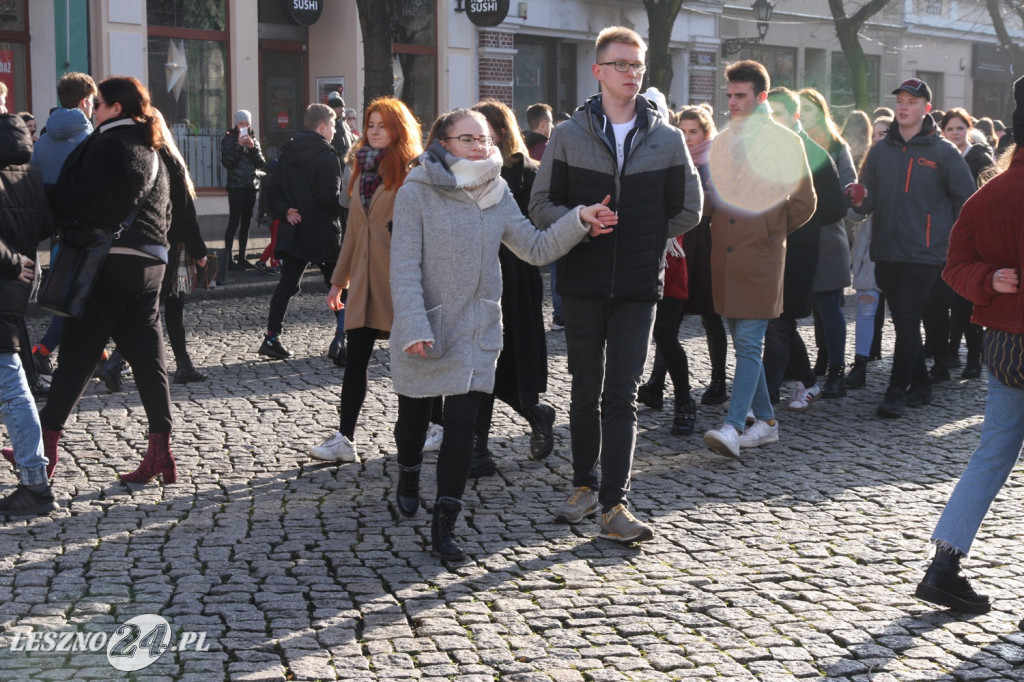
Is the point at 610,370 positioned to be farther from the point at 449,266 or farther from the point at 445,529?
the point at 445,529

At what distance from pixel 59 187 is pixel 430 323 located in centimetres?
206

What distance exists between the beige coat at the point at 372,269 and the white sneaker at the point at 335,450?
63cm

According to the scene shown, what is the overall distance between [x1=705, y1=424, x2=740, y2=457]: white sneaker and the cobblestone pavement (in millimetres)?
101

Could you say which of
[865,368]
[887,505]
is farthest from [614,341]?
[865,368]

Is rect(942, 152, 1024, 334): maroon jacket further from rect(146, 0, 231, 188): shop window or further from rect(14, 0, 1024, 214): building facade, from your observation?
rect(146, 0, 231, 188): shop window

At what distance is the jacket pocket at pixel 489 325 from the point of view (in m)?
5.76

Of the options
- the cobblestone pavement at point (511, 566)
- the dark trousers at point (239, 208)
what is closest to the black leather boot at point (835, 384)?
the cobblestone pavement at point (511, 566)

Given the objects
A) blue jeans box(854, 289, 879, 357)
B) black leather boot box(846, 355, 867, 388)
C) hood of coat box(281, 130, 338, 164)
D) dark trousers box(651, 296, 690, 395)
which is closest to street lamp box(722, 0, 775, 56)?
hood of coat box(281, 130, 338, 164)

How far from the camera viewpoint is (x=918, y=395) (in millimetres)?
9414

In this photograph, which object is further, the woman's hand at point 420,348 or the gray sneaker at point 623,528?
the gray sneaker at point 623,528

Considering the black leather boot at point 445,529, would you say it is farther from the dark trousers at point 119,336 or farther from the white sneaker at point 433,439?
the white sneaker at point 433,439

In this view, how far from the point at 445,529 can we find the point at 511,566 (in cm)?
31

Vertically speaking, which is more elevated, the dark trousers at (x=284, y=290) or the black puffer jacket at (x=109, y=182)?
the black puffer jacket at (x=109, y=182)

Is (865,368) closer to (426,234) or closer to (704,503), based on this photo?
(704,503)
